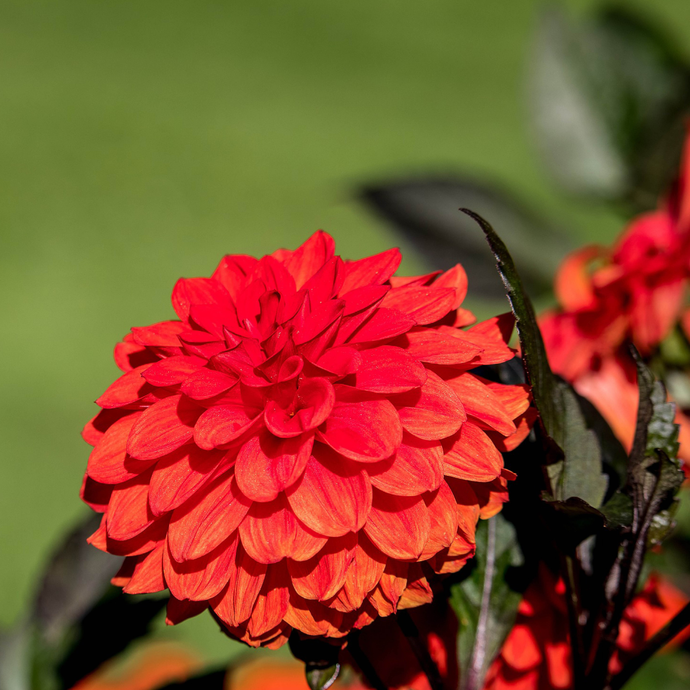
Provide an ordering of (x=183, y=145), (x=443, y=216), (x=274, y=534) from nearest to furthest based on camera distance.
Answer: (x=274, y=534) → (x=443, y=216) → (x=183, y=145)

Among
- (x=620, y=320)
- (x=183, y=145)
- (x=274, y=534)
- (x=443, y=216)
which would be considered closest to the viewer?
(x=274, y=534)

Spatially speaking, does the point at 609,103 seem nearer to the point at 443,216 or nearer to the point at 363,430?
the point at 443,216

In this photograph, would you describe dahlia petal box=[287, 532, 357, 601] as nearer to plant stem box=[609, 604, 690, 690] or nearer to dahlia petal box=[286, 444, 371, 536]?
dahlia petal box=[286, 444, 371, 536]

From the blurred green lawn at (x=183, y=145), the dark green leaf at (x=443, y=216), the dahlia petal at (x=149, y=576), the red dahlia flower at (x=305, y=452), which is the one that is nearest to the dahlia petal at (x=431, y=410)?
the red dahlia flower at (x=305, y=452)

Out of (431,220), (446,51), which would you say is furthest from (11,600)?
(446,51)

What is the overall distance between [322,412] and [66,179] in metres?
1.57

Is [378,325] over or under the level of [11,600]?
over

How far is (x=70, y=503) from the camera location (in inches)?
47.9

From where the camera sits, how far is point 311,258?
30cm

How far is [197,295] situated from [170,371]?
40 millimetres

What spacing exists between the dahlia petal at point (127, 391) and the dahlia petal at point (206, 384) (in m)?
0.02

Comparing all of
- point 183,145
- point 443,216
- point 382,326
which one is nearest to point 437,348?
point 382,326

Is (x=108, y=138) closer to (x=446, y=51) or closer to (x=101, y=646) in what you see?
(x=446, y=51)

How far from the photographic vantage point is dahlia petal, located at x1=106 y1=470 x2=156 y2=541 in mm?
253
